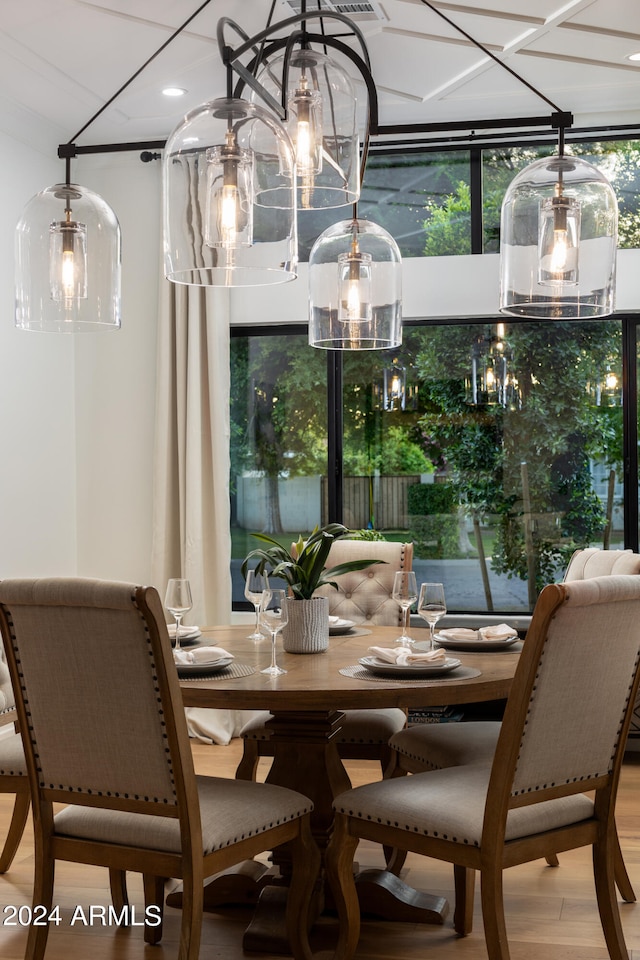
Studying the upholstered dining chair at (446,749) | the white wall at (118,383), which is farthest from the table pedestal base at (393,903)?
the white wall at (118,383)

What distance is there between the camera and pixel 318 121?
2.26 metres

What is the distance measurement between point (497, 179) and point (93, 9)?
2.21 m

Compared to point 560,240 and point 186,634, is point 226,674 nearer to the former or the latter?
point 186,634

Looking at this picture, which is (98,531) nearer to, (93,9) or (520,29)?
(93,9)

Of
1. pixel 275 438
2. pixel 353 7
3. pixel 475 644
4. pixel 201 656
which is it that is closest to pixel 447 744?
pixel 475 644

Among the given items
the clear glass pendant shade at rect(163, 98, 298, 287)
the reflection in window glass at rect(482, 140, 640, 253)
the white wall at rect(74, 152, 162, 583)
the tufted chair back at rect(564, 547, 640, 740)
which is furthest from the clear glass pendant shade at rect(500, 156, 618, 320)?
the white wall at rect(74, 152, 162, 583)

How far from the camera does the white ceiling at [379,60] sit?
3.66 meters

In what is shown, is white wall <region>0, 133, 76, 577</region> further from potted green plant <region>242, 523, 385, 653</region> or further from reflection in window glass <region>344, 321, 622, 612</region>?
potted green plant <region>242, 523, 385, 653</region>

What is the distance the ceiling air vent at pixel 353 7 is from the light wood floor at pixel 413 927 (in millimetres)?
2882

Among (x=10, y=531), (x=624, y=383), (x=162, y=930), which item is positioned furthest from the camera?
(x=624, y=383)

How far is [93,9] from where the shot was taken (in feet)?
11.9

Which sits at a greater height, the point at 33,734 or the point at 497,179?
the point at 497,179

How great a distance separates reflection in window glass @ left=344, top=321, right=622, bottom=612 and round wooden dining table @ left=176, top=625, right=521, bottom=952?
6.60 ft

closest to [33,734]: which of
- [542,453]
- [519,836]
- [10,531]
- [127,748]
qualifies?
[127,748]
